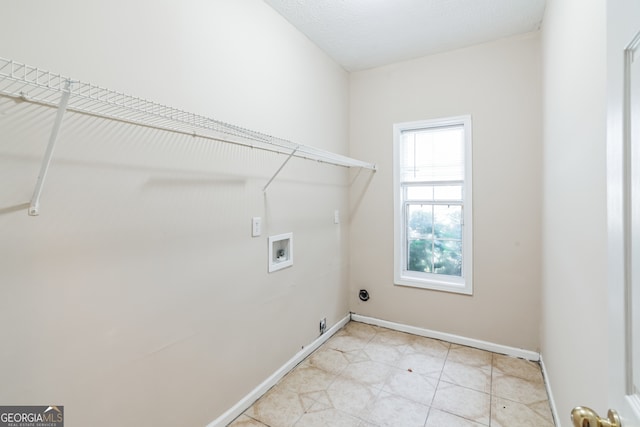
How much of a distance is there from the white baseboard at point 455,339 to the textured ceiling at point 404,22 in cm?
263

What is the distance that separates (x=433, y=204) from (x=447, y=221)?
209 mm

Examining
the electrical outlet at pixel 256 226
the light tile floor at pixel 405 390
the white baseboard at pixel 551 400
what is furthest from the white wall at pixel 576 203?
the electrical outlet at pixel 256 226

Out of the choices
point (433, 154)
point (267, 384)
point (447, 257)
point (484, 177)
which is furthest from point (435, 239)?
point (267, 384)

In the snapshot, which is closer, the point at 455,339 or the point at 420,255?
the point at 455,339

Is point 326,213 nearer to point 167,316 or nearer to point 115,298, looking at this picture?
point 167,316

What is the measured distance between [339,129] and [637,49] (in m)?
2.66

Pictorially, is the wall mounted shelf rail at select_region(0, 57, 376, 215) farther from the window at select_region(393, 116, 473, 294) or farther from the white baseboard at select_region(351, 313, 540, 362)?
the white baseboard at select_region(351, 313, 540, 362)

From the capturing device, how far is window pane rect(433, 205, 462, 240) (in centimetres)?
291

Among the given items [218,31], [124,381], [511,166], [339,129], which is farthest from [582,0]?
[124,381]

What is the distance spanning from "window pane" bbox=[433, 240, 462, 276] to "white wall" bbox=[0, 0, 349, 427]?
59.5 inches

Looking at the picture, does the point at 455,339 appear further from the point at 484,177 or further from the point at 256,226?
the point at 256,226

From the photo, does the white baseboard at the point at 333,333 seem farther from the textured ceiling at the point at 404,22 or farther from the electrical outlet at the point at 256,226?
the textured ceiling at the point at 404,22

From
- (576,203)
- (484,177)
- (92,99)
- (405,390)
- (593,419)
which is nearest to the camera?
(593,419)

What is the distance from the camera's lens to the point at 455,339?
2826 millimetres
